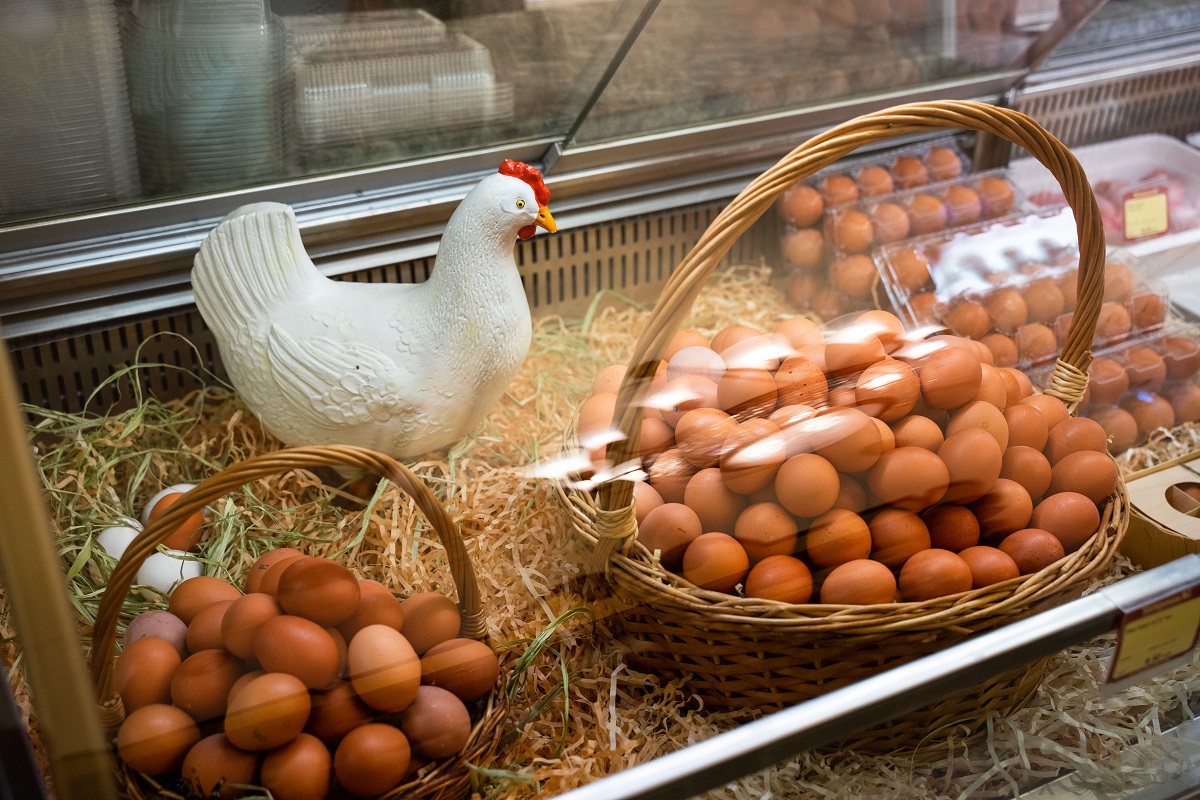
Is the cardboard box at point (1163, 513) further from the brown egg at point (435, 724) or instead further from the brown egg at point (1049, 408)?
the brown egg at point (435, 724)

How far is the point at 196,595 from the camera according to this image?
0.96 metres

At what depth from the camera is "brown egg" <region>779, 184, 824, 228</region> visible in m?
1.93

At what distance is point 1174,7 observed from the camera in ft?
6.77

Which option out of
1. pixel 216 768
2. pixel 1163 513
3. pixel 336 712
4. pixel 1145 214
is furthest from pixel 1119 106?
pixel 216 768

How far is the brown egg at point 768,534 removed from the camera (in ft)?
3.46

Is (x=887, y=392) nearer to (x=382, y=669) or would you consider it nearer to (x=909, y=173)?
(x=382, y=669)

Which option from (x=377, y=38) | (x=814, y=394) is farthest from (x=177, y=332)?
(x=814, y=394)

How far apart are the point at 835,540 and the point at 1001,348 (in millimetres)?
743

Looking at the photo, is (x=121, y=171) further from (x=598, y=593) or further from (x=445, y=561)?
(x=598, y=593)

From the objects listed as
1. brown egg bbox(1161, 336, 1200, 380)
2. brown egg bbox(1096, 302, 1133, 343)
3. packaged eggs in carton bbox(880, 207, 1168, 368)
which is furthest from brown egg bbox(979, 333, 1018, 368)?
brown egg bbox(1161, 336, 1200, 380)

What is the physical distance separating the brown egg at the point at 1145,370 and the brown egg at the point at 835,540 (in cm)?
87

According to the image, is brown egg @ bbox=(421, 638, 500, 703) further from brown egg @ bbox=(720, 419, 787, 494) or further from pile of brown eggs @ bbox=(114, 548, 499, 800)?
brown egg @ bbox=(720, 419, 787, 494)

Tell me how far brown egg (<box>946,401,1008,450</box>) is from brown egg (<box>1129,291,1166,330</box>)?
762mm

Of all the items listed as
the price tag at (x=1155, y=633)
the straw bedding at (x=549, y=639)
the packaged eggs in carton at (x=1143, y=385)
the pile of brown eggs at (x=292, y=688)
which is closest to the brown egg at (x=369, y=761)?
the pile of brown eggs at (x=292, y=688)
